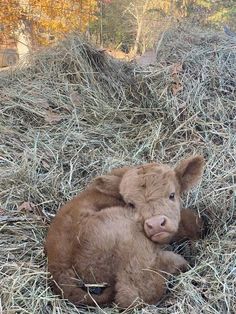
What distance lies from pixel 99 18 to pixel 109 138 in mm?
5579

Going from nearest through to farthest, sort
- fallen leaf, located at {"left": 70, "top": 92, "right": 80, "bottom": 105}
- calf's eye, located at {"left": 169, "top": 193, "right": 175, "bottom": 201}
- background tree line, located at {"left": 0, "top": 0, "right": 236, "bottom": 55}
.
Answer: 1. calf's eye, located at {"left": 169, "top": 193, "right": 175, "bottom": 201}
2. fallen leaf, located at {"left": 70, "top": 92, "right": 80, "bottom": 105}
3. background tree line, located at {"left": 0, "top": 0, "right": 236, "bottom": 55}

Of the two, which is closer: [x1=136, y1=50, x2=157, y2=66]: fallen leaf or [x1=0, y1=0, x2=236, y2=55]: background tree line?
[x1=136, y1=50, x2=157, y2=66]: fallen leaf

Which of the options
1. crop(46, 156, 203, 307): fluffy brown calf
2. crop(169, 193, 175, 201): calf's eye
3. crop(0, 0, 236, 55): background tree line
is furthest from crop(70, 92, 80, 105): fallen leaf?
crop(0, 0, 236, 55): background tree line

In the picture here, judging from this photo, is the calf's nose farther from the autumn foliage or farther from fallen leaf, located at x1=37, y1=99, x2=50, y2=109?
the autumn foliage

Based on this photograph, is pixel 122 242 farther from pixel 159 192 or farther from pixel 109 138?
pixel 109 138

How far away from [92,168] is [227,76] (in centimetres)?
173

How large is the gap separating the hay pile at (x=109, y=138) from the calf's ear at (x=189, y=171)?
364mm

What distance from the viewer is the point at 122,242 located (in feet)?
8.64

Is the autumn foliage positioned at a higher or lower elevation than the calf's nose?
lower

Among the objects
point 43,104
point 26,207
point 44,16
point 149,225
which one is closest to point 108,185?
point 149,225

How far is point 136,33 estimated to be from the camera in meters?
9.05

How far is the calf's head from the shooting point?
268 cm

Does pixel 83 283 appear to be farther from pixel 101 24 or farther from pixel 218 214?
pixel 101 24

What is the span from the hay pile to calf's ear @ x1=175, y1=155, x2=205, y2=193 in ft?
1.20
